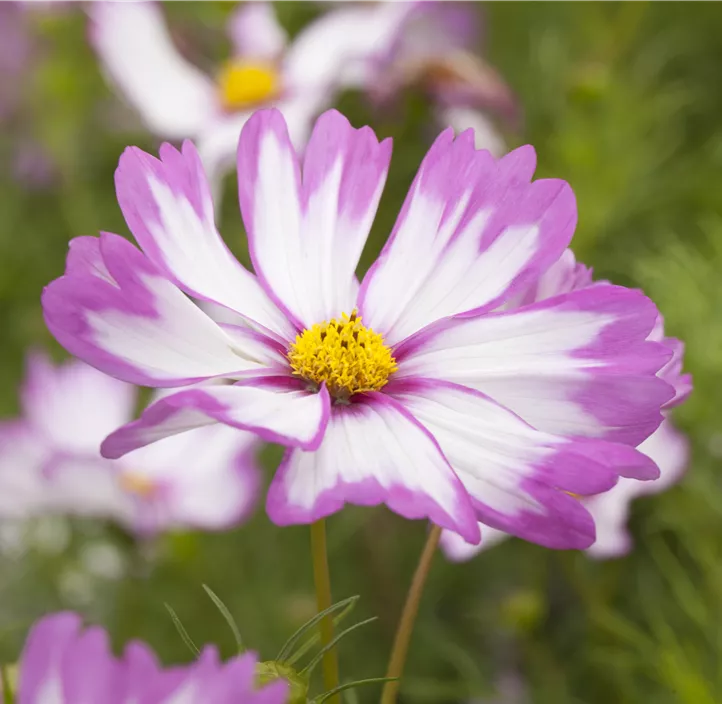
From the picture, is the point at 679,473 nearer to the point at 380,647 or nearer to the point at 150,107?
the point at 380,647

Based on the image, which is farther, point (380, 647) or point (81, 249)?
point (380, 647)

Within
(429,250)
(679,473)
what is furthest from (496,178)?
(679,473)

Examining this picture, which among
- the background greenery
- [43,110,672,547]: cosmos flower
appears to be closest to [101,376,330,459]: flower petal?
[43,110,672,547]: cosmos flower

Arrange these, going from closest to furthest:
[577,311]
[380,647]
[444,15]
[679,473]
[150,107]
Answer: [577,311] → [679,473] → [380,647] → [150,107] → [444,15]

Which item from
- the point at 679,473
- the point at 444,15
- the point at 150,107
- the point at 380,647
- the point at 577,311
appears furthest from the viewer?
the point at 444,15

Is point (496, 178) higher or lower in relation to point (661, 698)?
higher

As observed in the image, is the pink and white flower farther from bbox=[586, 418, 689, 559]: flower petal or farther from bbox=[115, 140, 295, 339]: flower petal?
bbox=[115, 140, 295, 339]: flower petal

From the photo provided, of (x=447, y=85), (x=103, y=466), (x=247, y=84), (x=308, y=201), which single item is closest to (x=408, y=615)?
(x=308, y=201)
